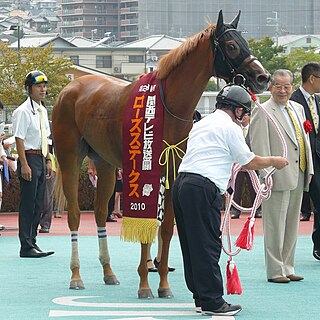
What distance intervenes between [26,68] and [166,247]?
46.7 meters

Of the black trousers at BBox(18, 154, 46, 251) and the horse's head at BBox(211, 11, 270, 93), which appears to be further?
the black trousers at BBox(18, 154, 46, 251)

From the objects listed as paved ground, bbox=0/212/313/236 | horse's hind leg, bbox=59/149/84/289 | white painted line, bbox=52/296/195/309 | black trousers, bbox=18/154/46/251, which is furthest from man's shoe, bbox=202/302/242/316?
paved ground, bbox=0/212/313/236

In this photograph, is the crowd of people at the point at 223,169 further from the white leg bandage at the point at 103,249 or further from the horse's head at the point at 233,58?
the white leg bandage at the point at 103,249

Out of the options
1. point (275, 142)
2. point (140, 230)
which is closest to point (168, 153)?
point (140, 230)

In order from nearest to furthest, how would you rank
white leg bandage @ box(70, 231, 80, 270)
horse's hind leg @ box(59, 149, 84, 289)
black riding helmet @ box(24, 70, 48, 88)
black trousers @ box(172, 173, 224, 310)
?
black trousers @ box(172, 173, 224, 310)
white leg bandage @ box(70, 231, 80, 270)
horse's hind leg @ box(59, 149, 84, 289)
black riding helmet @ box(24, 70, 48, 88)

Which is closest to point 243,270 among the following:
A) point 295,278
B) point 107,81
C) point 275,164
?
point 295,278

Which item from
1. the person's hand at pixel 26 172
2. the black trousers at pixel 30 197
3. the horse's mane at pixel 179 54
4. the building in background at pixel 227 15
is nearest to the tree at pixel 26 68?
the black trousers at pixel 30 197

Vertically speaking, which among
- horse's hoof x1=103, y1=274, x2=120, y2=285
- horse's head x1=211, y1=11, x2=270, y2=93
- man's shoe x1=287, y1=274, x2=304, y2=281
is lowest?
man's shoe x1=287, y1=274, x2=304, y2=281

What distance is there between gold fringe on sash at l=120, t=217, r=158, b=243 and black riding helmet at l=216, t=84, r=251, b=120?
1.52 m

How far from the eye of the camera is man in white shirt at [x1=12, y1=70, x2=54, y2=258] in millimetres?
12812

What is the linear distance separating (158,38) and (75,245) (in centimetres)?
10441

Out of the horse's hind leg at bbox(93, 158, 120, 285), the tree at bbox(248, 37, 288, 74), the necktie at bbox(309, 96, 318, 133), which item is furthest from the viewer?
the tree at bbox(248, 37, 288, 74)

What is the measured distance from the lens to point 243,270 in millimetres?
11492

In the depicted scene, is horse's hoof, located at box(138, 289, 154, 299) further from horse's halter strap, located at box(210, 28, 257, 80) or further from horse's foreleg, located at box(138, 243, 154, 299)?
horse's halter strap, located at box(210, 28, 257, 80)
